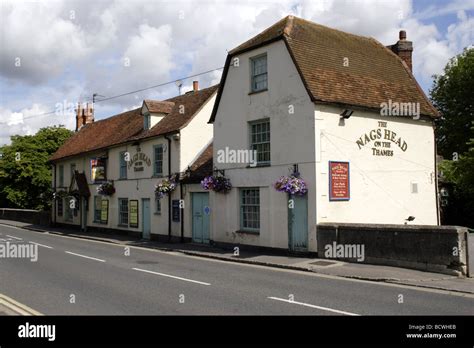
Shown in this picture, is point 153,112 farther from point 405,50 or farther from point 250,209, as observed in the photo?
point 405,50

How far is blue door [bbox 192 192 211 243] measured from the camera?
22.4 metres

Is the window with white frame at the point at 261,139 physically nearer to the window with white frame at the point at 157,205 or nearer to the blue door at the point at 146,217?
the window with white frame at the point at 157,205

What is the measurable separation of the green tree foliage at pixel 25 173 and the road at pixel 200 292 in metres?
41.2

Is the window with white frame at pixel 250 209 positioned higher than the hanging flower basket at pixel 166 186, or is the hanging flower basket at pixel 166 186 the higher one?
the hanging flower basket at pixel 166 186

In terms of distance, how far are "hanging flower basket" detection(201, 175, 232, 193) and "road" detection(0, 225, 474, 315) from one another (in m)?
4.60

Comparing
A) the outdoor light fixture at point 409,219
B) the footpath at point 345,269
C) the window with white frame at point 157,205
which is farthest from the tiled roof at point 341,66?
the window with white frame at point 157,205

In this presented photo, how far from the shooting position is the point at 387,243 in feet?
48.2

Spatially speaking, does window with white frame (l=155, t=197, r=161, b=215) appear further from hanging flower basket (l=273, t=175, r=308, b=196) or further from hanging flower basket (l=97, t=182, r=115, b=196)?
hanging flower basket (l=273, t=175, r=308, b=196)

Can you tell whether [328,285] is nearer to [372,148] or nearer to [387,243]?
[387,243]

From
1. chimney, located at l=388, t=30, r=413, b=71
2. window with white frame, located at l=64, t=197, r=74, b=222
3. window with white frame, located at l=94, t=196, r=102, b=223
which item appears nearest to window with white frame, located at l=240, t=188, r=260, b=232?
chimney, located at l=388, t=30, r=413, b=71

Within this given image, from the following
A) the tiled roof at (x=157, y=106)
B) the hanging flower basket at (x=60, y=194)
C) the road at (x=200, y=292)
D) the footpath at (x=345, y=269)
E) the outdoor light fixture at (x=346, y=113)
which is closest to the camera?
the road at (x=200, y=292)

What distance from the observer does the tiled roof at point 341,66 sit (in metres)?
17.8
